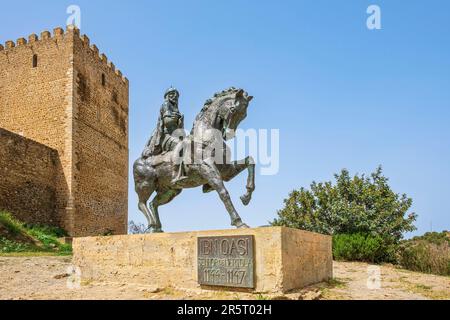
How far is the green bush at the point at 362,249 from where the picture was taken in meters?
11.4

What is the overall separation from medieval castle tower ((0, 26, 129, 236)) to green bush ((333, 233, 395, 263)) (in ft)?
42.9

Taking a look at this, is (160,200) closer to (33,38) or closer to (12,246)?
(12,246)

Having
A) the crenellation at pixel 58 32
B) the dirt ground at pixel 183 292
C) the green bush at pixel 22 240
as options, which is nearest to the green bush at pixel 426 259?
the dirt ground at pixel 183 292

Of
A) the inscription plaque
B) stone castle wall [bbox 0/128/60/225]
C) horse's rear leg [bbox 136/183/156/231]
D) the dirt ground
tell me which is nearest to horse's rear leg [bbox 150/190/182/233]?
horse's rear leg [bbox 136/183/156/231]

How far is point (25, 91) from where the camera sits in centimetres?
2184

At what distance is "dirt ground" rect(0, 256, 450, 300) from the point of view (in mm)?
5262

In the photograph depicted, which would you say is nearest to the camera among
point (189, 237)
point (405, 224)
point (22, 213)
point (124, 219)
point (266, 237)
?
point (266, 237)

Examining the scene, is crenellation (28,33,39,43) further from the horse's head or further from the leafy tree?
the horse's head

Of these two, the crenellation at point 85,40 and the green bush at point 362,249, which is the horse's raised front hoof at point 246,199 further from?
the crenellation at point 85,40

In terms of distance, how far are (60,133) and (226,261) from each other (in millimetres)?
17761

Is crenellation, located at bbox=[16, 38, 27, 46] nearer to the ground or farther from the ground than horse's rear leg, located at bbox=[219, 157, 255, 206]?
farther from the ground
